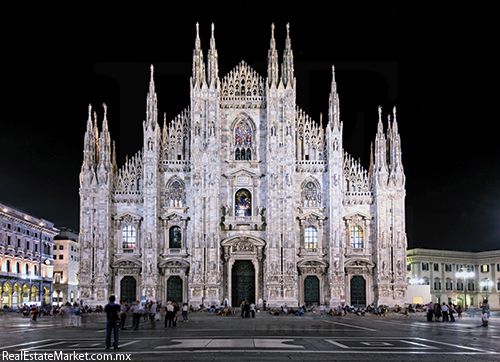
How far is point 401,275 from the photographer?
57.1 meters

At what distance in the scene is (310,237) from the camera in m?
59.0

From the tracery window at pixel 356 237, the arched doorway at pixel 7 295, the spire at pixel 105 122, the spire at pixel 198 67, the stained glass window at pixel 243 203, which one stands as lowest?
the arched doorway at pixel 7 295

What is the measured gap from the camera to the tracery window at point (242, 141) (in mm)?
59969

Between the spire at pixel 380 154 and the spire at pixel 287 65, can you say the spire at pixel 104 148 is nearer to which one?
the spire at pixel 287 65

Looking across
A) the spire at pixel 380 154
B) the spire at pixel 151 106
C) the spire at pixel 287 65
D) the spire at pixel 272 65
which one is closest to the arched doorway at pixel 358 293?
the spire at pixel 380 154

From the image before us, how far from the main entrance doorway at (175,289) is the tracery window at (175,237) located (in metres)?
3.01

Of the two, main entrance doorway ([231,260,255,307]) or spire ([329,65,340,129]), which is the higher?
spire ([329,65,340,129])

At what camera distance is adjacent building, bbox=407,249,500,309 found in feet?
315

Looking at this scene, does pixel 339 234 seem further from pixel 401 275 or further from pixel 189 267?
pixel 189 267

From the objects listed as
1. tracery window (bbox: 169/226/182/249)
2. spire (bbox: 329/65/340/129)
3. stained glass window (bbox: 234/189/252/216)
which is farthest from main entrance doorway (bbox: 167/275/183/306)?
spire (bbox: 329/65/340/129)

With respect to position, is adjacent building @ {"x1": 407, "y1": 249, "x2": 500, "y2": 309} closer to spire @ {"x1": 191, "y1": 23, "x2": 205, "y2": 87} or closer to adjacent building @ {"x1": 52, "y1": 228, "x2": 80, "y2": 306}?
spire @ {"x1": 191, "y1": 23, "x2": 205, "y2": 87}

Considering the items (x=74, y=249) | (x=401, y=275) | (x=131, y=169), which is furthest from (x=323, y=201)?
(x=74, y=249)

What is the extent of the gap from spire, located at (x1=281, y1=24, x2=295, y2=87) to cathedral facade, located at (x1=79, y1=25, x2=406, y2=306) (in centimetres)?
14

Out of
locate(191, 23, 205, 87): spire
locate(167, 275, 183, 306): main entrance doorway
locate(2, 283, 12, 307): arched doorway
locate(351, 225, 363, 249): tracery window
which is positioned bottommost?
locate(2, 283, 12, 307): arched doorway
